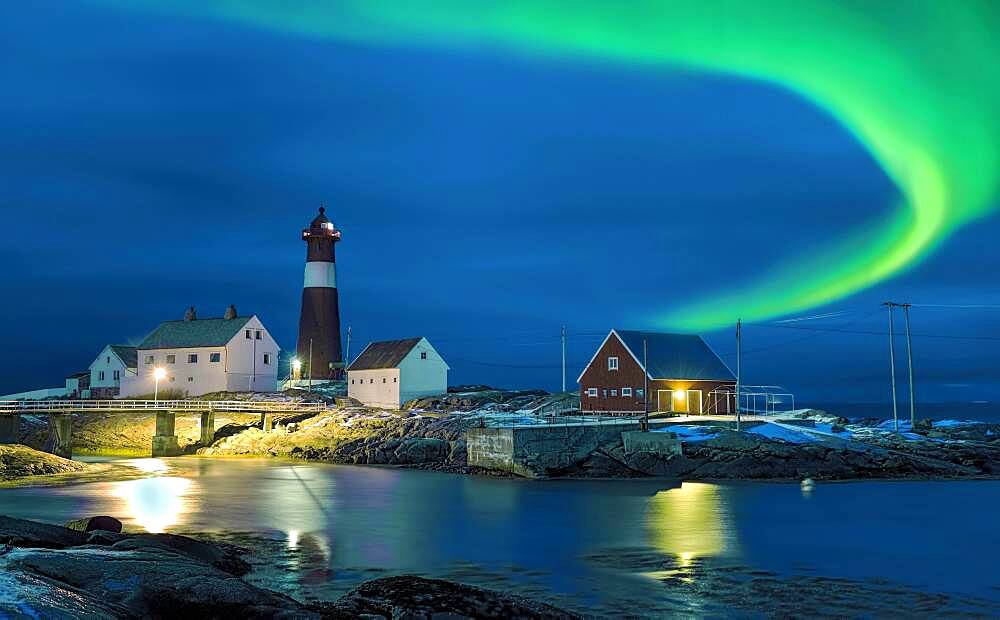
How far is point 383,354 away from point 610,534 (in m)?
49.7

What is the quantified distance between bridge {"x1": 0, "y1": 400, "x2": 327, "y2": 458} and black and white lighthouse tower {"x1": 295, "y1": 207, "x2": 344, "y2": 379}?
12.2 m

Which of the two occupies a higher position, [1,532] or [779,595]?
[1,532]

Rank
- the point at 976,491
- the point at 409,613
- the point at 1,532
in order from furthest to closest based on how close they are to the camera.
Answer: the point at 976,491 < the point at 1,532 < the point at 409,613

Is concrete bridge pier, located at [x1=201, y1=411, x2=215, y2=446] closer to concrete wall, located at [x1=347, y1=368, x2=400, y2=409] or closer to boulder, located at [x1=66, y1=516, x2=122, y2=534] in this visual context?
concrete wall, located at [x1=347, y1=368, x2=400, y2=409]

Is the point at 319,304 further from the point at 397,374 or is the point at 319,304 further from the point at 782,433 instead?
the point at 782,433

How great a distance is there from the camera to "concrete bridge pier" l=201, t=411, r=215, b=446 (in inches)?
2433

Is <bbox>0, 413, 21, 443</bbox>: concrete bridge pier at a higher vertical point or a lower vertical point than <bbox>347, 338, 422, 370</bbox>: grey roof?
lower

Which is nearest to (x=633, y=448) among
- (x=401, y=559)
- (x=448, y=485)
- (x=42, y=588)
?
(x=448, y=485)

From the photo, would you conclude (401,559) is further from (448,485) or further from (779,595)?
(448,485)

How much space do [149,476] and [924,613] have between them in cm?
3699

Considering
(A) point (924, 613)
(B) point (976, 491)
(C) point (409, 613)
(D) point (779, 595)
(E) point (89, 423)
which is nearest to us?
(C) point (409, 613)

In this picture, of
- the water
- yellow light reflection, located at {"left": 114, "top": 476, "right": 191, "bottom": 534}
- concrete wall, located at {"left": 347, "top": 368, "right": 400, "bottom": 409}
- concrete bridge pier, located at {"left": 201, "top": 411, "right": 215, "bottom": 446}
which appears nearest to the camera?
the water

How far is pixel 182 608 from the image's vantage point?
37.0 feet

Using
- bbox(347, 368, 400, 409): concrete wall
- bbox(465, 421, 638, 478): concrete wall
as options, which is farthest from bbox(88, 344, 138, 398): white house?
bbox(465, 421, 638, 478): concrete wall
